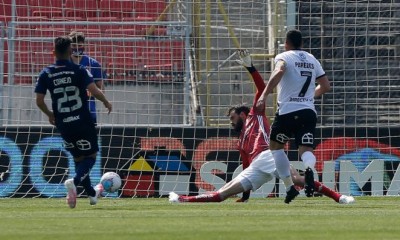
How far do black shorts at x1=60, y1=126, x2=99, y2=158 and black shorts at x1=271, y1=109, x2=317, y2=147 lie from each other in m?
2.06

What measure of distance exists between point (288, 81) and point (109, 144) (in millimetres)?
4528

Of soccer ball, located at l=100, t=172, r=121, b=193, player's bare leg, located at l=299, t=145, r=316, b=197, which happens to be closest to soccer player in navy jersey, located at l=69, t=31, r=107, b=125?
soccer ball, located at l=100, t=172, r=121, b=193

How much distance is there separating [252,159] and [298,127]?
43.4 inches

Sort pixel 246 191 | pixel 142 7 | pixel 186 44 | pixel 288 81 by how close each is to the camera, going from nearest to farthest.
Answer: pixel 288 81 → pixel 246 191 → pixel 186 44 → pixel 142 7

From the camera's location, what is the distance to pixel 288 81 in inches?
Answer: 497

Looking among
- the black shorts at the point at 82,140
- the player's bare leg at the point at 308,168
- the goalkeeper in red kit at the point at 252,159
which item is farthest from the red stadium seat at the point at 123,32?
the player's bare leg at the point at 308,168

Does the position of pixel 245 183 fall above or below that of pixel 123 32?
below

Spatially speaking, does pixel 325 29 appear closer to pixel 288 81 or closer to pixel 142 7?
pixel 142 7

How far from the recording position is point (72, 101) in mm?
12172

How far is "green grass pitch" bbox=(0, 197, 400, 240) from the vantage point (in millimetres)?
8227

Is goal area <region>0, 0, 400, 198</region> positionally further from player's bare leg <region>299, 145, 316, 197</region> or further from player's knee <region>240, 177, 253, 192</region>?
player's bare leg <region>299, 145, 316, 197</region>

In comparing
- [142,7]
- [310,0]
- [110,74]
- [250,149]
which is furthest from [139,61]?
[250,149]

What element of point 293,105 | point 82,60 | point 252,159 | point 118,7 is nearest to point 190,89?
point 118,7

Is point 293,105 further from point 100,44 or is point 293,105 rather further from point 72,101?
point 100,44
